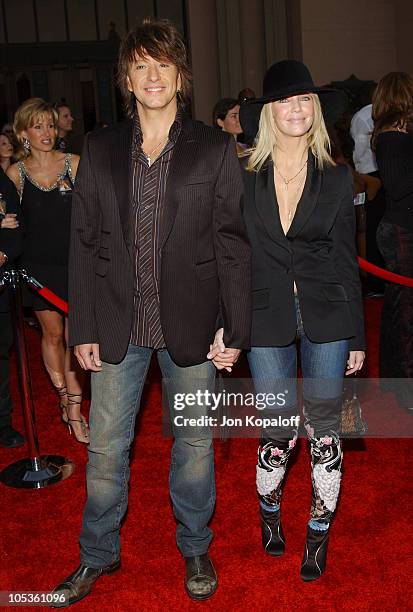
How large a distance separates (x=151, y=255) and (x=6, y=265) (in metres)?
1.93

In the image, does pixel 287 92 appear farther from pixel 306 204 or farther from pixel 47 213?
pixel 47 213

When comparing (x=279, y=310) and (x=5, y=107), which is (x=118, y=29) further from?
(x=279, y=310)

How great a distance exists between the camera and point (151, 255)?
2.72 m

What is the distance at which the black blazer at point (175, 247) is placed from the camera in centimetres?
269

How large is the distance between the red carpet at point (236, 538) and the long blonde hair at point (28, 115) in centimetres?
183

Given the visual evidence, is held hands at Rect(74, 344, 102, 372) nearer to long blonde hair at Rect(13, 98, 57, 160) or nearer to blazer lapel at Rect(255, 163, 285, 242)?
blazer lapel at Rect(255, 163, 285, 242)

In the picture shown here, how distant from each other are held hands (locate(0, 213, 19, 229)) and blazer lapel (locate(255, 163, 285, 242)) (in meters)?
1.73

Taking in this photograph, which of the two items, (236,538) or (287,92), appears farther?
(236,538)

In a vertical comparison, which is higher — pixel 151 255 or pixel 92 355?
pixel 151 255

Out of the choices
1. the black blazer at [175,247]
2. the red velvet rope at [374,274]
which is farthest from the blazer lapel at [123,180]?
the red velvet rope at [374,274]

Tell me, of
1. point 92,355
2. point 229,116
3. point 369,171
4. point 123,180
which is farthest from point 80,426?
point 369,171

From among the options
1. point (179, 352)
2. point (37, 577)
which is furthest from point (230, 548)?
point (179, 352)

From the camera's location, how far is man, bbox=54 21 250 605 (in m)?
2.68

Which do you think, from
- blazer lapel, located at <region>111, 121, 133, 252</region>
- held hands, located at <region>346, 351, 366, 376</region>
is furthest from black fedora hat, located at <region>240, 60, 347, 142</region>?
held hands, located at <region>346, 351, 366, 376</region>
